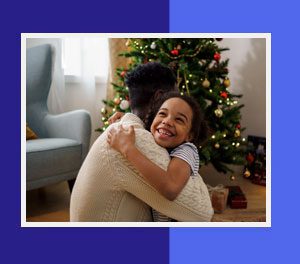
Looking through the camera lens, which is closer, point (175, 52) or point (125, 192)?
point (125, 192)

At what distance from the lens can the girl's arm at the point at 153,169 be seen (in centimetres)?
85

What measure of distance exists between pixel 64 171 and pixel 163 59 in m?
0.89

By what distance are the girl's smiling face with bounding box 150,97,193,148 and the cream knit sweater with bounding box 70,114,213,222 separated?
6 cm

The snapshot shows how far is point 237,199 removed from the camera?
216 centimetres

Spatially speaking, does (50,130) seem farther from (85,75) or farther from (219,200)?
(219,200)

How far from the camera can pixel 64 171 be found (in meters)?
1.93

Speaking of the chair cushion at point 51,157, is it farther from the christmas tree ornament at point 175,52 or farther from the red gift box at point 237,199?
the red gift box at point 237,199

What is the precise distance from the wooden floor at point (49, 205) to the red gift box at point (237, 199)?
1026 mm

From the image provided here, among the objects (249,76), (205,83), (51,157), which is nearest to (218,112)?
(205,83)

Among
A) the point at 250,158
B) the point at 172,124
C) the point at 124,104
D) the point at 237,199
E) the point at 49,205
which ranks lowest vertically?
the point at 237,199

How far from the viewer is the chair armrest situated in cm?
204

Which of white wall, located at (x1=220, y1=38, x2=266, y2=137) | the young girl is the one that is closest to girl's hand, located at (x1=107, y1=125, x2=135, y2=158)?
the young girl

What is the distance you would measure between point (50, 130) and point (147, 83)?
3.86ft

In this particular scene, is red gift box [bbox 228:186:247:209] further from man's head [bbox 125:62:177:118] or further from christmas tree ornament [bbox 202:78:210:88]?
man's head [bbox 125:62:177:118]
